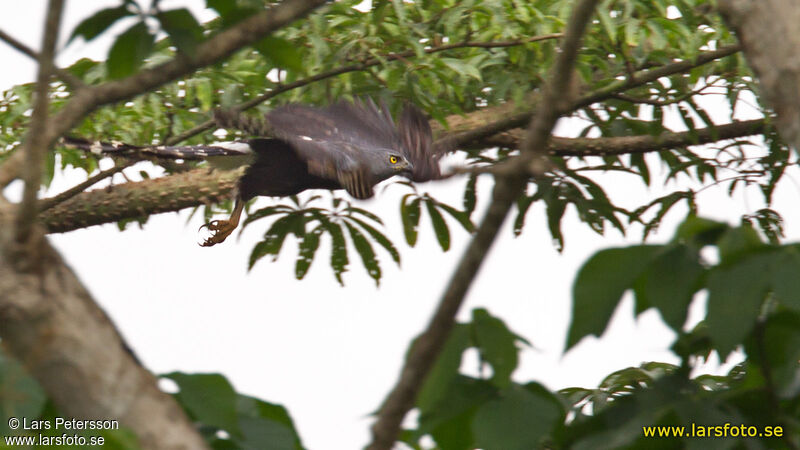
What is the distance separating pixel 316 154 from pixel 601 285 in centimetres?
265

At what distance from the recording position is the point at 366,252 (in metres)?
4.02

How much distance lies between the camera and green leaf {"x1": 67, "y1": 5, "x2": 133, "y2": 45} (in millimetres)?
1221

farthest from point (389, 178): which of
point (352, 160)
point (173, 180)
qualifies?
point (173, 180)

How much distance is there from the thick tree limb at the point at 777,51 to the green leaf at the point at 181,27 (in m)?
0.83

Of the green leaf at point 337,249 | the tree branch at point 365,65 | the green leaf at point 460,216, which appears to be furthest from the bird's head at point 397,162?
the tree branch at point 365,65

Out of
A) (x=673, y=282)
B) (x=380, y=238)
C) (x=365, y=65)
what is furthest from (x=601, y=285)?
(x=380, y=238)

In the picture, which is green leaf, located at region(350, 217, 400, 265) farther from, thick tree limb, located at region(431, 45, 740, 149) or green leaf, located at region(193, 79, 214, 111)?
green leaf, located at region(193, 79, 214, 111)

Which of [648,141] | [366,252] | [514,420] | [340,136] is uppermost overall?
[340,136]

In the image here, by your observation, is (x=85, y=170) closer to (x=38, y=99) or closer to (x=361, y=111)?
(x=361, y=111)

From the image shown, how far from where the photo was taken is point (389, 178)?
4.00 meters

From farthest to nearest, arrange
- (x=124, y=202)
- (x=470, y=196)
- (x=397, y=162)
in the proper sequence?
(x=470, y=196), (x=397, y=162), (x=124, y=202)

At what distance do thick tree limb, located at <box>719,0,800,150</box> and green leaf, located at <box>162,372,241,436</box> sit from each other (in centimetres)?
86

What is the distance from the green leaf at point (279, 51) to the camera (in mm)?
1396

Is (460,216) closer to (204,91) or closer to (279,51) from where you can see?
(204,91)
